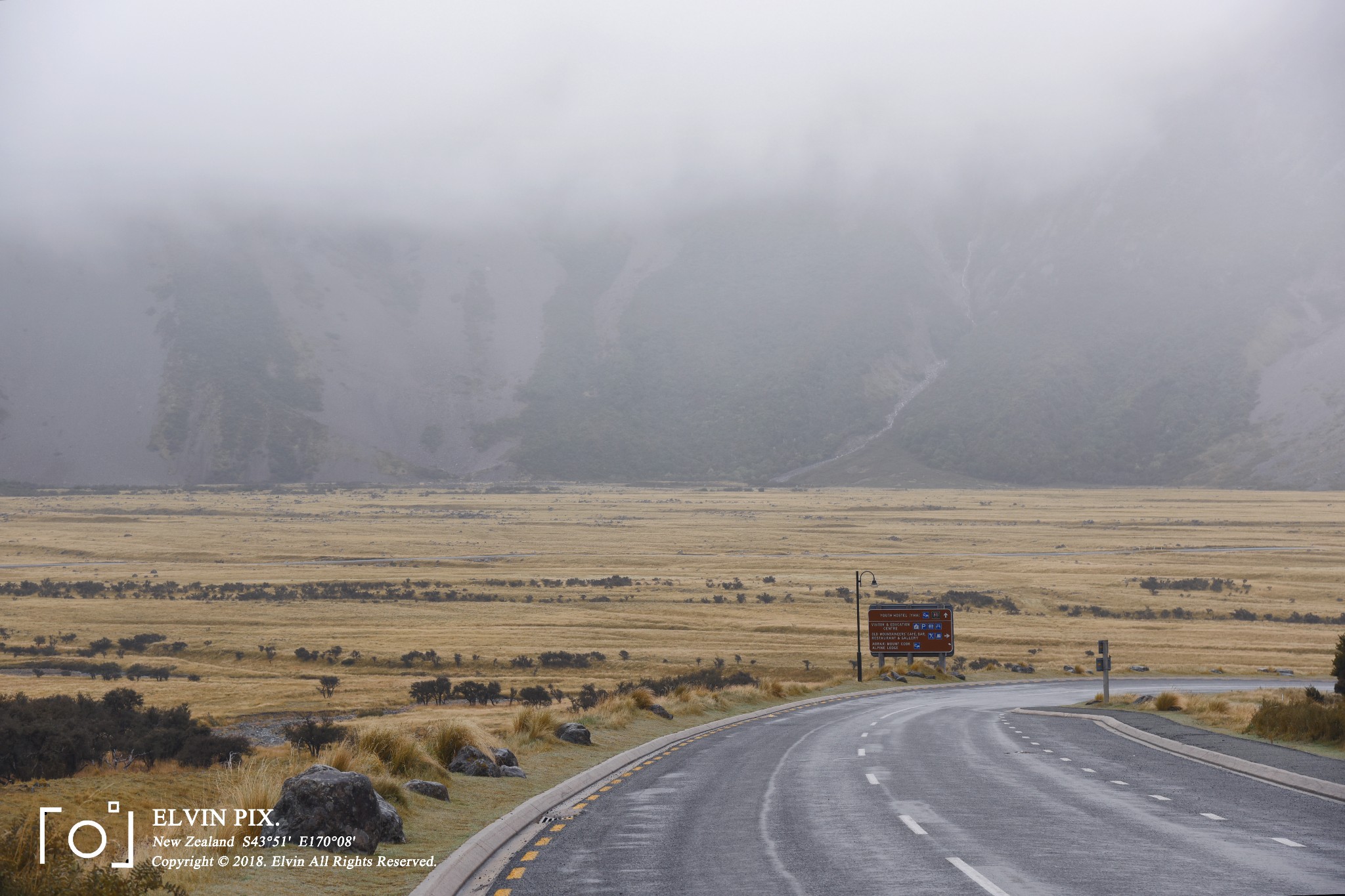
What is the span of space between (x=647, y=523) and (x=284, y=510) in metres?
54.5

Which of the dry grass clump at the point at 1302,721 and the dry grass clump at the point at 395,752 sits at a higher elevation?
the dry grass clump at the point at 395,752

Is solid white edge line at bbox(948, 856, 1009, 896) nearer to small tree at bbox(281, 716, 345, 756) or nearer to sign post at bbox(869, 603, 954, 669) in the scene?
small tree at bbox(281, 716, 345, 756)

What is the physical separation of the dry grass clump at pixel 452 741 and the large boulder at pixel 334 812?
5961 millimetres

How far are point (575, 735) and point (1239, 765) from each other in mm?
13031

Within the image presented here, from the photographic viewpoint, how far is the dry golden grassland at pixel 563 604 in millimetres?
25922

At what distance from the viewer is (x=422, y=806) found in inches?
573

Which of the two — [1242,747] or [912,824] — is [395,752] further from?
[1242,747]

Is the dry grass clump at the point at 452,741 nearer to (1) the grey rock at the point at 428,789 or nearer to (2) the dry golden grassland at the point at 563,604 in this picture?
(2) the dry golden grassland at the point at 563,604

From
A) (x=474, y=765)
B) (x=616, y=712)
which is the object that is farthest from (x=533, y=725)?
(x=616, y=712)

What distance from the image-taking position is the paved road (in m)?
10.5

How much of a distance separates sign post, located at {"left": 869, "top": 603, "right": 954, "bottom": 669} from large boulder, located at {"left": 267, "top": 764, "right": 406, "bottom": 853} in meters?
44.9

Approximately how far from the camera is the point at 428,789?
50.0ft

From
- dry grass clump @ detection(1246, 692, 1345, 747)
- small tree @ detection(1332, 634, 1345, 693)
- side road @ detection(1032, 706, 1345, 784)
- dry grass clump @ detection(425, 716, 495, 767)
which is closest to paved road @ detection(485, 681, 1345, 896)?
side road @ detection(1032, 706, 1345, 784)

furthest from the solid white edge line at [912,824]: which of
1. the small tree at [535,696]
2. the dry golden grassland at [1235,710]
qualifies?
the small tree at [535,696]
